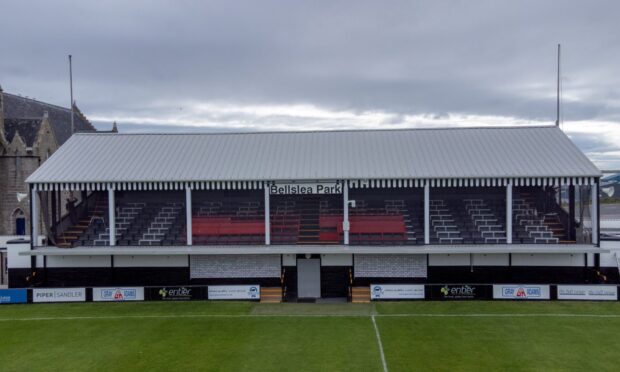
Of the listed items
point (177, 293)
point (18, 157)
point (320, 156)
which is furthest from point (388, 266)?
point (18, 157)

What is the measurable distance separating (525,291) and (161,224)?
69.9ft

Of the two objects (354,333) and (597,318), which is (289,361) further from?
(597,318)

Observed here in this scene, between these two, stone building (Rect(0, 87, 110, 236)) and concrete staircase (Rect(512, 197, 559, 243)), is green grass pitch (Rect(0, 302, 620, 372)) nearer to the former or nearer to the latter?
concrete staircase (Rect(512, 197, 559, 243))

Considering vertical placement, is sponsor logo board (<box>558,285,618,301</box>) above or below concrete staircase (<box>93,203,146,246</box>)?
below

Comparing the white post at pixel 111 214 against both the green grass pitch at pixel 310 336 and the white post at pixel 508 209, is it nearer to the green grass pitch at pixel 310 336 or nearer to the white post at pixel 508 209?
the green grass pitch at pixel 310 336

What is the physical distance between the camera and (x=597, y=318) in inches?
973

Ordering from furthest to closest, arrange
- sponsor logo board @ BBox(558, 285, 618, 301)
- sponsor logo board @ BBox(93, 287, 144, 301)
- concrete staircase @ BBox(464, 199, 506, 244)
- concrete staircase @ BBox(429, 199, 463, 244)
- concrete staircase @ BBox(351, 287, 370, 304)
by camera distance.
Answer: concrete staircase @ BBox(429, 199, 463, 244) < concrete staircase @ BBox(464, 199, 506, 244) < sponsor logo board @ BBox(93, 287, 144, 301) < concrete staircase @ BBox(351, 287, 370, 304) < sponsor logo board @ BBox(558, 285, 618, 301)

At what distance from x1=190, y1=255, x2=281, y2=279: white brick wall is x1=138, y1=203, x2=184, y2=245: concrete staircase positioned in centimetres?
348

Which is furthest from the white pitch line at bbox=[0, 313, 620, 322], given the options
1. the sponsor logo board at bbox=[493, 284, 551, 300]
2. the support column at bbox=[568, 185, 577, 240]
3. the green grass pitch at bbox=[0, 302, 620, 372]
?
the support column at bbox=[568, 185, 577, 240]

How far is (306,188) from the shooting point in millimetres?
30484

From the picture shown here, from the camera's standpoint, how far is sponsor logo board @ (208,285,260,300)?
95.9 ft

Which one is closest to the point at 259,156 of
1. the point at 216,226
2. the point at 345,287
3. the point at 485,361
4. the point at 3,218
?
the point at 216,226

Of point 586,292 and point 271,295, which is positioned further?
point 271,295

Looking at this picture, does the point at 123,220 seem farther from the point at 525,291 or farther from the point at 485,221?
the point at 525,291
